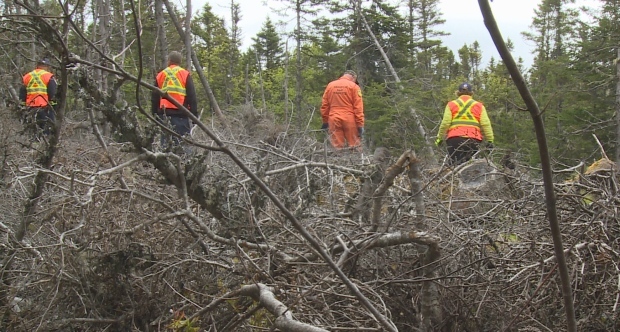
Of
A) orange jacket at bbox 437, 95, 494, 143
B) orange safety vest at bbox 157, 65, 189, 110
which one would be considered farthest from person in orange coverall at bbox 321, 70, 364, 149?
orange safety vest at bbox 157, 65, 189, 110

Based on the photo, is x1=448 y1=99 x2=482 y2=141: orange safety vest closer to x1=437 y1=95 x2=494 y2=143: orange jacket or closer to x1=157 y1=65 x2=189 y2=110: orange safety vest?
x1=437 y1=95 x2=494 y2=143: orange jacket

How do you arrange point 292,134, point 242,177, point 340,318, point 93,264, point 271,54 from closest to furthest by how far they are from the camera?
point 340,318 < point 93,264 < point 242,177 < point 292,134 < point 271,54

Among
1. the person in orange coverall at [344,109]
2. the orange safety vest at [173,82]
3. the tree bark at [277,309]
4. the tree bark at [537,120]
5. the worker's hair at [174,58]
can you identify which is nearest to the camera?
the tree bark at [537,120]

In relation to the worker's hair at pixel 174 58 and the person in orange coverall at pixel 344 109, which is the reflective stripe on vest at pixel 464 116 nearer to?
the person in orange coverall at pixel 344 109

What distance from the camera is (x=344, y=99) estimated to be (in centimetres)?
959

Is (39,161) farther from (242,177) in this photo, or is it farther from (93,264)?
(242,177)

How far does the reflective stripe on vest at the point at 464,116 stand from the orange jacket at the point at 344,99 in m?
2.04

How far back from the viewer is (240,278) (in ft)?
11.8

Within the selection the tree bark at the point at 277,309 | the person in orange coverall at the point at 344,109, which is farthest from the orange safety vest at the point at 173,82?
the tree bark at the point at 277,309

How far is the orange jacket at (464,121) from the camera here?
792 cm

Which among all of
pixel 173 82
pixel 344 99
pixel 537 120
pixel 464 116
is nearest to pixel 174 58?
pixel 173 82

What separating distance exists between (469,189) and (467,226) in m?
1.36

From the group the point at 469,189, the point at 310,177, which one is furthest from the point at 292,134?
the point at 469,189

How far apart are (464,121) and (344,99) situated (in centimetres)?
229
